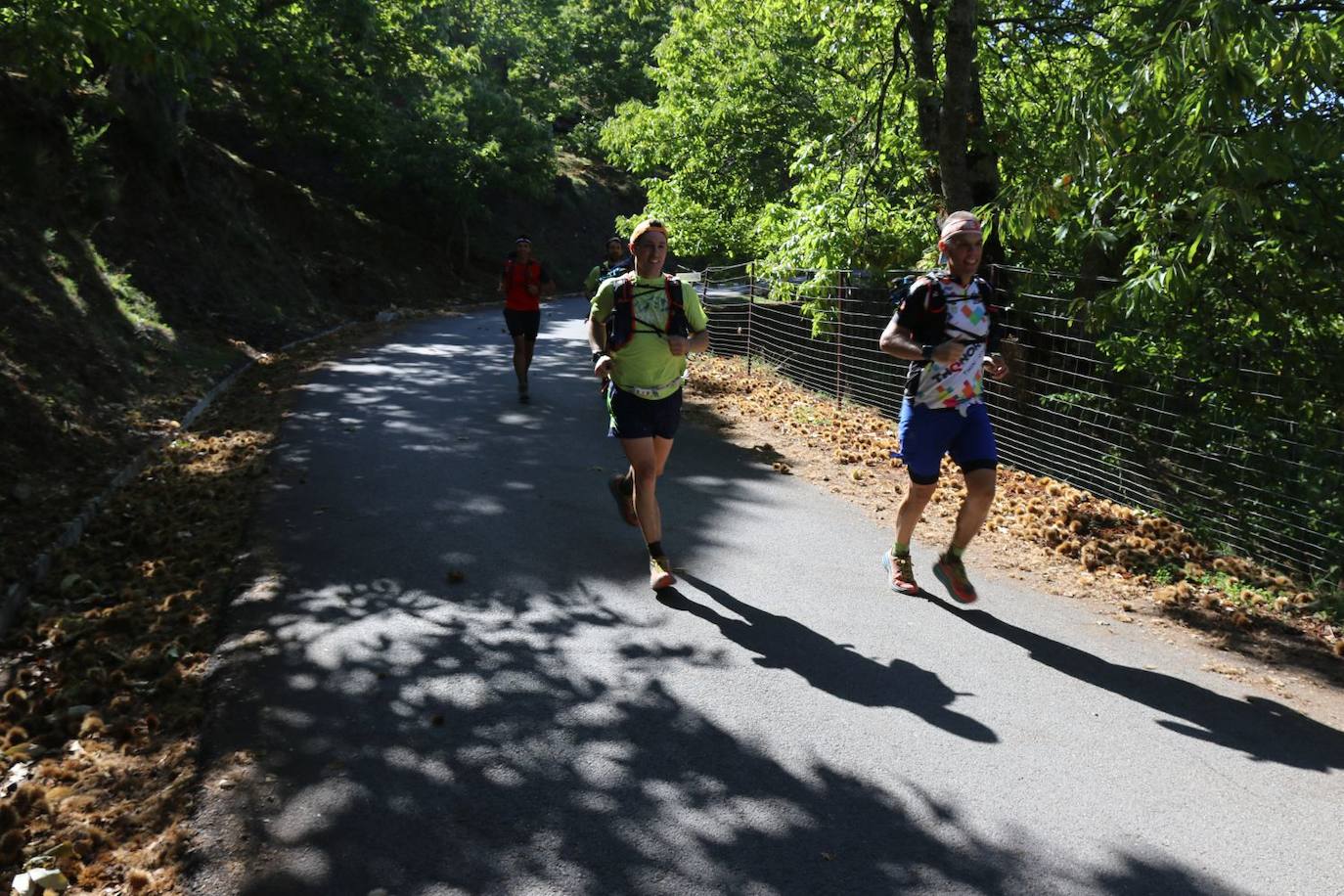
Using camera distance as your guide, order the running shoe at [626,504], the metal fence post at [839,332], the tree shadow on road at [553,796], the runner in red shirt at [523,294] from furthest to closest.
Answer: the runner in red shirt at [523,294]
the metal fence post at [839,332]
the running shoe at [626,504]
the tree shadow on road at [553,796]

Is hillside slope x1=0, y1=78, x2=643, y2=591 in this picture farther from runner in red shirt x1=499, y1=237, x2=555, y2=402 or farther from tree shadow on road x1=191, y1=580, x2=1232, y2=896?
runner in red shirt x1=499, y1=237, x2=555, y2=402

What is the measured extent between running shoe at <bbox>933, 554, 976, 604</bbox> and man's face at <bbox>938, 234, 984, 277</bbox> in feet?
5.05

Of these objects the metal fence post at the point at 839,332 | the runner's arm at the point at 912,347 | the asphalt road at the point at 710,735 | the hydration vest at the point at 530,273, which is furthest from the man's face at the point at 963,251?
the hydration vest at the point at 530,273

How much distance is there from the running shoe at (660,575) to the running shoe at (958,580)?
1.48 meters

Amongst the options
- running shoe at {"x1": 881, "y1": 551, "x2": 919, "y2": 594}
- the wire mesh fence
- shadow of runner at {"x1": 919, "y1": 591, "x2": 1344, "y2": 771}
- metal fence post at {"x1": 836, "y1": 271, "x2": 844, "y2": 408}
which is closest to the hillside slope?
running shoe at {"x1": 881, "y1": 551, "x2": 919, "y2": 594}

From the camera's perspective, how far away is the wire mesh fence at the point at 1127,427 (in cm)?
639

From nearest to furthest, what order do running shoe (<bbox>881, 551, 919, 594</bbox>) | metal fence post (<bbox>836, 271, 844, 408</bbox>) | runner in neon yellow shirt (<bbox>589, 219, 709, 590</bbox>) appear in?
runner in neon yellow shirt (<bbox>589, 219, 709, 590</bbox>) < running shoe (<bbox>881, 551, 919, 594</bbox>) < metal fence post (<bbox>836, 271, 844, 408</bbox>)

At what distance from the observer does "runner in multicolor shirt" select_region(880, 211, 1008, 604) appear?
5316 mm

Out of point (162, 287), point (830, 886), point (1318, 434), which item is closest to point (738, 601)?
point (830, 886)

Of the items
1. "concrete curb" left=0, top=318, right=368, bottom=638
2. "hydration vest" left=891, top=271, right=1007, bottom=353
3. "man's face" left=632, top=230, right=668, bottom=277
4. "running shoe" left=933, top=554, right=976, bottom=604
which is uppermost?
"man's face" left=632, top=230, right=668, bottom=277

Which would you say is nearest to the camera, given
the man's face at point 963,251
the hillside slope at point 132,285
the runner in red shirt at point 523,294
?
the man's face at point 963,251

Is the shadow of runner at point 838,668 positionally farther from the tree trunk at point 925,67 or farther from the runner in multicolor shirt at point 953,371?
the tree trunk at point 925,67

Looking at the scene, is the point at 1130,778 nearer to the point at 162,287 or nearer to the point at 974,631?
the point at 974,631

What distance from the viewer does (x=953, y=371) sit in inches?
214
